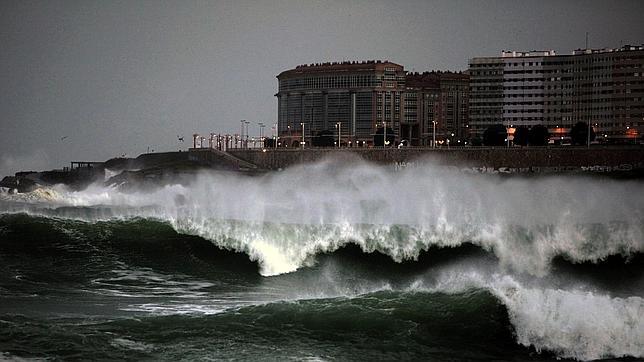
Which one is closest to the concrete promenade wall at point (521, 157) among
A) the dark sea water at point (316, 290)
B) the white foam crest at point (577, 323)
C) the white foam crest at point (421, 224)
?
the white foam crest at point (421, 224)

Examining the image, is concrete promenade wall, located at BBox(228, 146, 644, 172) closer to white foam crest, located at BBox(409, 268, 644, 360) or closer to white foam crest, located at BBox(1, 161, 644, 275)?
white foam crest, located at BBox(1, 161, 644, 275)

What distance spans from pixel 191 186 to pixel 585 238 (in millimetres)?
76276

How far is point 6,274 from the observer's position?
2542 cm

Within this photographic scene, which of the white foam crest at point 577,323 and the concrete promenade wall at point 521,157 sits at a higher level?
the concrete promenade wall at point 521,157

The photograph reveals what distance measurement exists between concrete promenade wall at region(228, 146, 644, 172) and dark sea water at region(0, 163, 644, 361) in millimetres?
76302

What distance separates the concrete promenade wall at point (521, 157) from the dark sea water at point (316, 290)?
76.3 metres

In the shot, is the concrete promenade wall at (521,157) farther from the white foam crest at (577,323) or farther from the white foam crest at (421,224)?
the white foam crest at (577,323)

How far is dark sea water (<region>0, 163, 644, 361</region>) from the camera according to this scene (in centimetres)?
1638

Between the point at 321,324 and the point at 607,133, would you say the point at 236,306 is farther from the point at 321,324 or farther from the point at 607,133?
the point at 607,133

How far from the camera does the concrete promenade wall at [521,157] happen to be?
113375 millimetres

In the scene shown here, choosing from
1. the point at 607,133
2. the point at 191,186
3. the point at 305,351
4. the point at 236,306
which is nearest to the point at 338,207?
the point at 236,306

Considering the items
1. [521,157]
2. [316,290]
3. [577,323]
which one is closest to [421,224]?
[316,290]

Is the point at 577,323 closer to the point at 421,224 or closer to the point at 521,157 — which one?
the point at 421,224

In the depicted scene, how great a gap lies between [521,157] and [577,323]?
102 m
